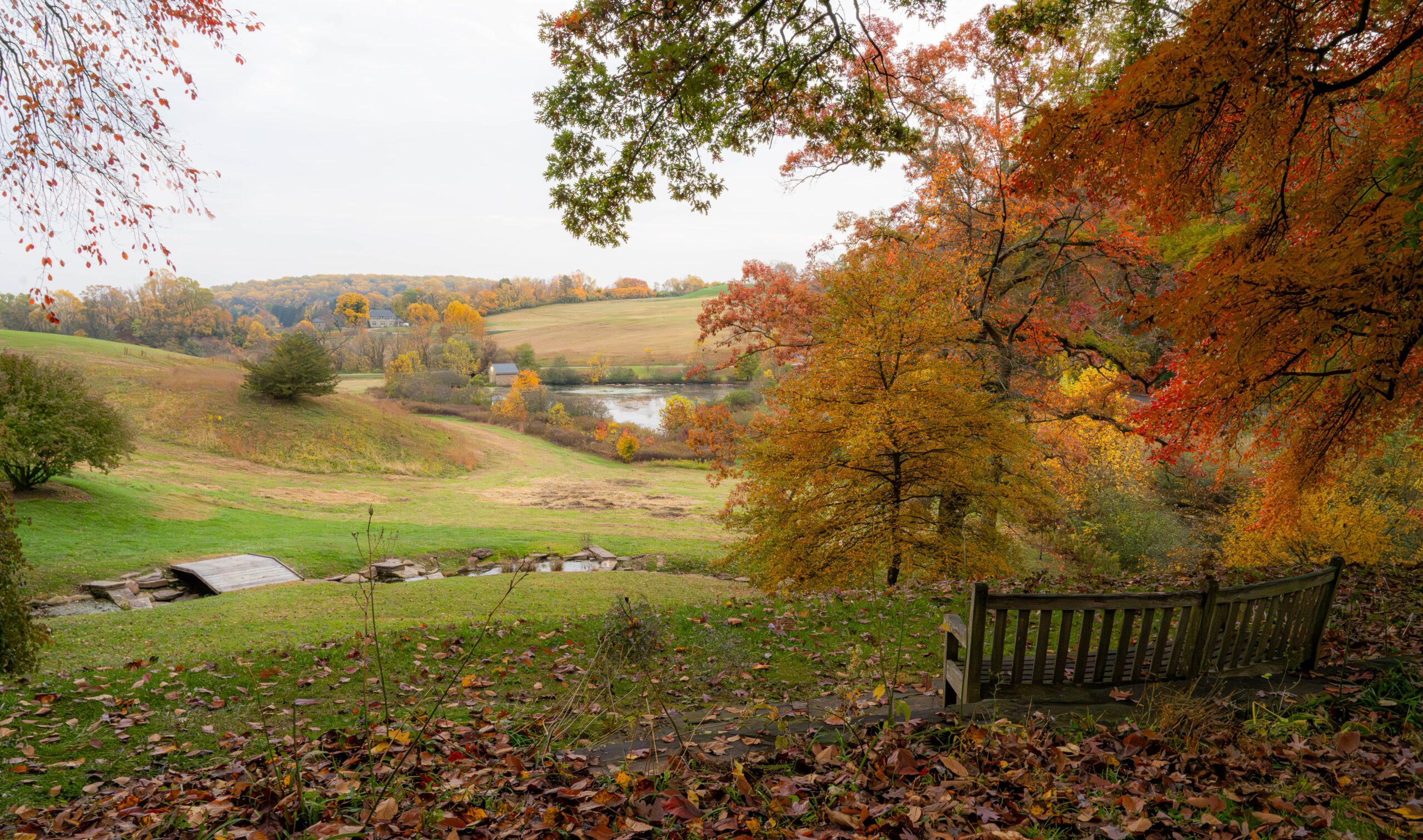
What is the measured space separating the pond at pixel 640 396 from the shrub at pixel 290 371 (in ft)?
71.0

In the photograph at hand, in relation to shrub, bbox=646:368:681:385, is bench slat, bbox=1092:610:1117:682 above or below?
above

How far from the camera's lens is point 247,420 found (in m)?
30.6

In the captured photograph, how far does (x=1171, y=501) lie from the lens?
973 inches

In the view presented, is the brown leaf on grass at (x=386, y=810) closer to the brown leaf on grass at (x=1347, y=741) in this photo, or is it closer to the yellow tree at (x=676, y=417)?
the brown leaf on grass at (x=1347, y=741)

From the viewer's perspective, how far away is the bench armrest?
4516 mm

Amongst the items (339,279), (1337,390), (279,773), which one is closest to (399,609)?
(279,773)

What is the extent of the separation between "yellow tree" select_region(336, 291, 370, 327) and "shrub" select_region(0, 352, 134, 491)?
67.5 m

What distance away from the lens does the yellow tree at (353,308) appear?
81.1 m

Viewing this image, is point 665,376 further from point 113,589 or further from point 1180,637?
point 1180,637

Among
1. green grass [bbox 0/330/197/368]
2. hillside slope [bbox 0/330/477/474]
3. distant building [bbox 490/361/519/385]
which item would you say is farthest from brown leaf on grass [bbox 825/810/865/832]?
distant building [bbox 490/361/519/385]

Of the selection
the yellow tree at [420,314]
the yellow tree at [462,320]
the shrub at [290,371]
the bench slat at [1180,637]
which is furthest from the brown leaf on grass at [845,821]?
the yellow tree at [420,314]

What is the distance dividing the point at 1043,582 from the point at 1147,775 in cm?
759

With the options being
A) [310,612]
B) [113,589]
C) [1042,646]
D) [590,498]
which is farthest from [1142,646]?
[590,498]

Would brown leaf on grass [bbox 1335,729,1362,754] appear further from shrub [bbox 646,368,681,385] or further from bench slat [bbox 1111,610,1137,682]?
shrub [bbox 646,368,681,385]
